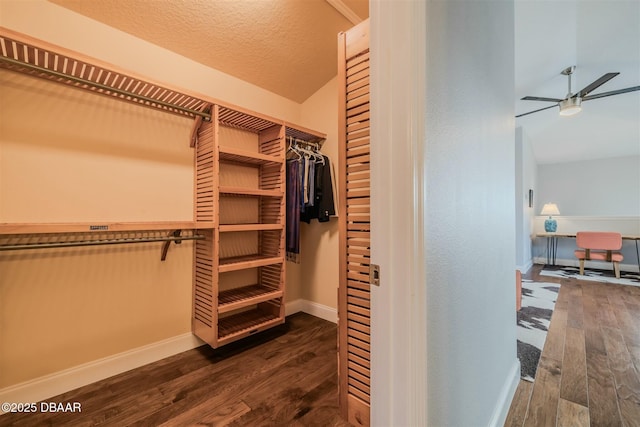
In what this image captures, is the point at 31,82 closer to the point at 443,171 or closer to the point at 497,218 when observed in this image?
the point at 443,171

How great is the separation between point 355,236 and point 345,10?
1912 millimetres

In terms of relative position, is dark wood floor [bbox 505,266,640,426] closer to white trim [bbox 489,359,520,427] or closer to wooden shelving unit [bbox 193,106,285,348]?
white trim [bbox 489,359,520,427]

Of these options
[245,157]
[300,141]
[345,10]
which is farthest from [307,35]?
[245,157]

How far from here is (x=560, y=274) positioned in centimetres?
477

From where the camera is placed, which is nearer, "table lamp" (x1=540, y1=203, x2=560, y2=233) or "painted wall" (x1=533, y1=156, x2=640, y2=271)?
"painted wall" (x1=533, y1=156, x2=640, y2=271)

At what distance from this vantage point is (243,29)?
6.56ft

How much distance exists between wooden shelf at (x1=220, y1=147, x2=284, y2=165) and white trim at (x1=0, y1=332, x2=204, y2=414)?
149 centimetres

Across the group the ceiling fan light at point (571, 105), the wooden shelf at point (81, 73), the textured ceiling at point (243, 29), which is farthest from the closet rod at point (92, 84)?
the ceiling fan light at point (571, 105)

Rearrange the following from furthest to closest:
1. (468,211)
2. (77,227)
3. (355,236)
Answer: (77,227)
(355,236)
(468,211)

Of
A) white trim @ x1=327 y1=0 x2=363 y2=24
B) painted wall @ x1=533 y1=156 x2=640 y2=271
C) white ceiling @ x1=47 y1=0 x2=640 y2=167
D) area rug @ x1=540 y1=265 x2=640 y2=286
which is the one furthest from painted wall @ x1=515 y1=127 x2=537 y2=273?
white trim @ x1=327 y1=0 x2=363 y2=24

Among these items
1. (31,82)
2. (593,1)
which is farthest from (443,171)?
(593,1)

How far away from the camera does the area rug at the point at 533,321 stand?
192cm

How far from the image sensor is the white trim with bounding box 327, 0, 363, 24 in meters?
1.96

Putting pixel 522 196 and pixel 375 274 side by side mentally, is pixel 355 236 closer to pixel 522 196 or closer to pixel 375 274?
pixel 375 274
